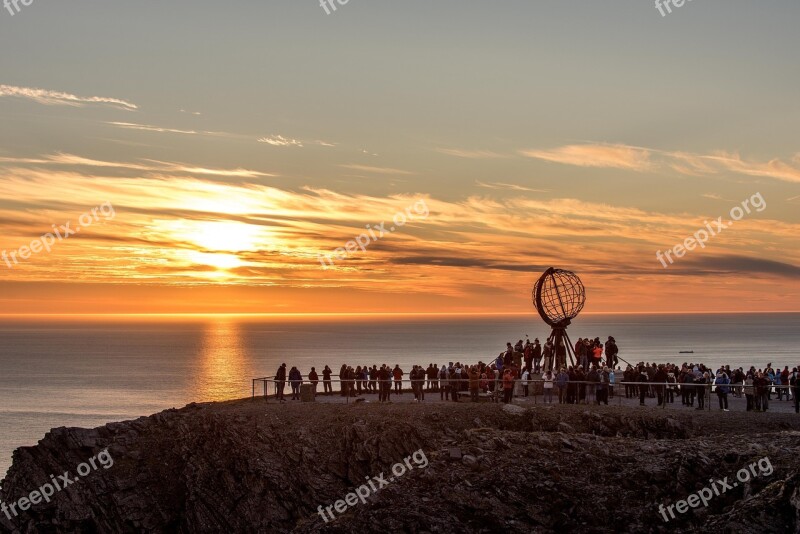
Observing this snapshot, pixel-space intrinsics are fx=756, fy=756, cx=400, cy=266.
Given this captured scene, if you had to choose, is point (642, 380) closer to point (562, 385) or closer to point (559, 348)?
point (562, 385)

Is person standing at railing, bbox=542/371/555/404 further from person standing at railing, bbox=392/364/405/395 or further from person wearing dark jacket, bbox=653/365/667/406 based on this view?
person standing at railing, bbox=392/364/405/395

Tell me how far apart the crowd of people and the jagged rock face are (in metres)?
1.66

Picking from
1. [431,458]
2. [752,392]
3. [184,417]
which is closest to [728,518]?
[431,458]

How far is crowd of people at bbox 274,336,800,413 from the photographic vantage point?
3225 cm

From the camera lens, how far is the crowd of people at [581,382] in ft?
106

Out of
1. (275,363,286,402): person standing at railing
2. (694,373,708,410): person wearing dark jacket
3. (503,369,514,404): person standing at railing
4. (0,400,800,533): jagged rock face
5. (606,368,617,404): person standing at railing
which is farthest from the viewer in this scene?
(275,363,286,402): person standing at railing

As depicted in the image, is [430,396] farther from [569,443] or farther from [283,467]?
[569,443]

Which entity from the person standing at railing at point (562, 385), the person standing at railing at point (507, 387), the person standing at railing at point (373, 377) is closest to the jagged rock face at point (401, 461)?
the person standing at railing at point (507, 387)

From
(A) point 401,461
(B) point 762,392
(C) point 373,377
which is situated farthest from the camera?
(C) point 373,377

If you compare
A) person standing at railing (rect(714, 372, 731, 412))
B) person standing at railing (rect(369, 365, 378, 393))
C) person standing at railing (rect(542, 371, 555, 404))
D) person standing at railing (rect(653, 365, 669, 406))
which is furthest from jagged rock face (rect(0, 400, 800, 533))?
person standing at railing (rect(369, 365, 378, 393))

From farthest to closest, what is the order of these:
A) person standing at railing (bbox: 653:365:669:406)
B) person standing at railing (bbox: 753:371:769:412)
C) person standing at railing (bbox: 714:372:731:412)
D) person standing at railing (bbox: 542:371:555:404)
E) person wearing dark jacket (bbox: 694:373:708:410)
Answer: person standing at railing (bbox: 542:371:555:404), person standing at railing (bbox: 653:365:669:406), person wearing dark jacket (bbox: 694:373:708:410), person standing at railing (bbox: 714:372:731:412), person standing at railing (bbox: 753:371:769:412)

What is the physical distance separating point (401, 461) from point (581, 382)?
879 centimetres

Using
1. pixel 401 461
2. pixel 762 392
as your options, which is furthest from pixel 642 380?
pixel 401 461

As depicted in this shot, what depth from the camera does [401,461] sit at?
98.9 ft
